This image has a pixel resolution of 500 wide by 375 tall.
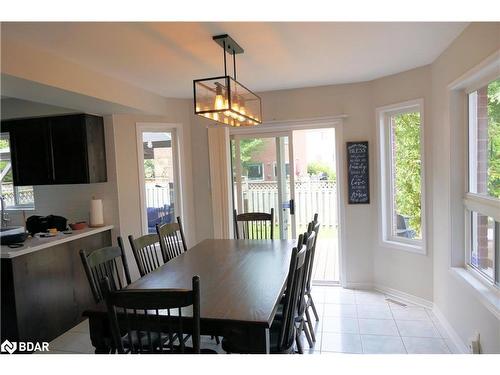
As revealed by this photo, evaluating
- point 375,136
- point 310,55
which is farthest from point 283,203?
point 310,55

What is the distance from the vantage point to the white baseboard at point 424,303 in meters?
2.72

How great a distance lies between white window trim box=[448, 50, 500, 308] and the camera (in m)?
2.21

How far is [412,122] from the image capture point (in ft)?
12.0

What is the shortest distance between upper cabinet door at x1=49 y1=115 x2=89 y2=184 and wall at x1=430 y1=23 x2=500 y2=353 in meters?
3.55

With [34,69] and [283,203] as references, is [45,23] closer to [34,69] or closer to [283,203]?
[34,69]

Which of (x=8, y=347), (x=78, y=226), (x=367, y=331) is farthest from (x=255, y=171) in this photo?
(x=8, y=347)

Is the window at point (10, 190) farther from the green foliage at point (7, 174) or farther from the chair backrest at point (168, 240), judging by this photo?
the chair backrest at point (168, 240)

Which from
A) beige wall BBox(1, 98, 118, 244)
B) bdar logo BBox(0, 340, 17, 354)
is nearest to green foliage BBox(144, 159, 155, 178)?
beige wall BBox(1, 98, 118, 244)

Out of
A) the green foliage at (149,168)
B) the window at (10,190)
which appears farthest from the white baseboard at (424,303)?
the window at (10,190)

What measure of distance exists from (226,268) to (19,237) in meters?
1.99

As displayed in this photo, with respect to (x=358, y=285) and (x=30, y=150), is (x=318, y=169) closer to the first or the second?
(x=358, y=285)

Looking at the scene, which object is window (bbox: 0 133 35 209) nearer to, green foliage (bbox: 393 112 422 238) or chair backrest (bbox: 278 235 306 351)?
chair backrest (bbox: 278 235 306 351)

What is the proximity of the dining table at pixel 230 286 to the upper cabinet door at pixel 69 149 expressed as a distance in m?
1.68

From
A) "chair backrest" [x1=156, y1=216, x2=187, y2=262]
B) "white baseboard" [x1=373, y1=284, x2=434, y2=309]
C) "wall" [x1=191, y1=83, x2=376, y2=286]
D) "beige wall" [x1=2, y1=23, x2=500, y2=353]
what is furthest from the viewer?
"wall" [x1=191, y1=83, x2=376, y2=286]
